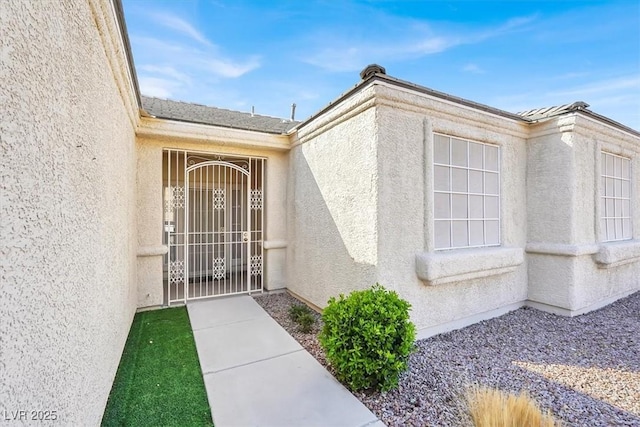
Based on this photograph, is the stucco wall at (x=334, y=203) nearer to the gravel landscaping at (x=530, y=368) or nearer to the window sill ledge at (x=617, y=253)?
the gravel landscaping at (x=530, y=368)

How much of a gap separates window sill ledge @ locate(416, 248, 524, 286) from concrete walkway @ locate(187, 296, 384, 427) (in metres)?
3.04

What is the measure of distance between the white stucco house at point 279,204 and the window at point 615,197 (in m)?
0.09

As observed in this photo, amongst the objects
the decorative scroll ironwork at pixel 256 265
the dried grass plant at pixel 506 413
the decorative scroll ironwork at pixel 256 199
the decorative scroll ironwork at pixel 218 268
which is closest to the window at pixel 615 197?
the dried grass plant at pixel 506 413

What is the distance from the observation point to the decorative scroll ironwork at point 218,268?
9.51 meters

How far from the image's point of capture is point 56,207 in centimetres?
228

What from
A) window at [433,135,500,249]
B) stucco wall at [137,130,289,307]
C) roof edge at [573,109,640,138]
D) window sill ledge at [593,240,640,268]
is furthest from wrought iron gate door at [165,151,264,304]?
window sill ledge at [593,240,640,268]

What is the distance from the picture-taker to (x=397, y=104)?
5934 mm

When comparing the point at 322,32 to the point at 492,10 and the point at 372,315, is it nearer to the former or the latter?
the point at 492,10

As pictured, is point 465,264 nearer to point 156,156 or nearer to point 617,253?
point 617,253

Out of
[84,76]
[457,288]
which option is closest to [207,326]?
[84,76]

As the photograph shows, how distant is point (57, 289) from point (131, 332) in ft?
17.3

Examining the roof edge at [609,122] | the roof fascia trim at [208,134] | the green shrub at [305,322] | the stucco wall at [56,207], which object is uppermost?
the roof edge at [609,122]

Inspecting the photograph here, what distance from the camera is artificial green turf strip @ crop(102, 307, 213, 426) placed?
12.6 ft

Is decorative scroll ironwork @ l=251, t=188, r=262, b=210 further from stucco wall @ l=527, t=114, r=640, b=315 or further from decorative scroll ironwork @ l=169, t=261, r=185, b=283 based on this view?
stucco wall @ l=527, t=114, r=640, b=315
